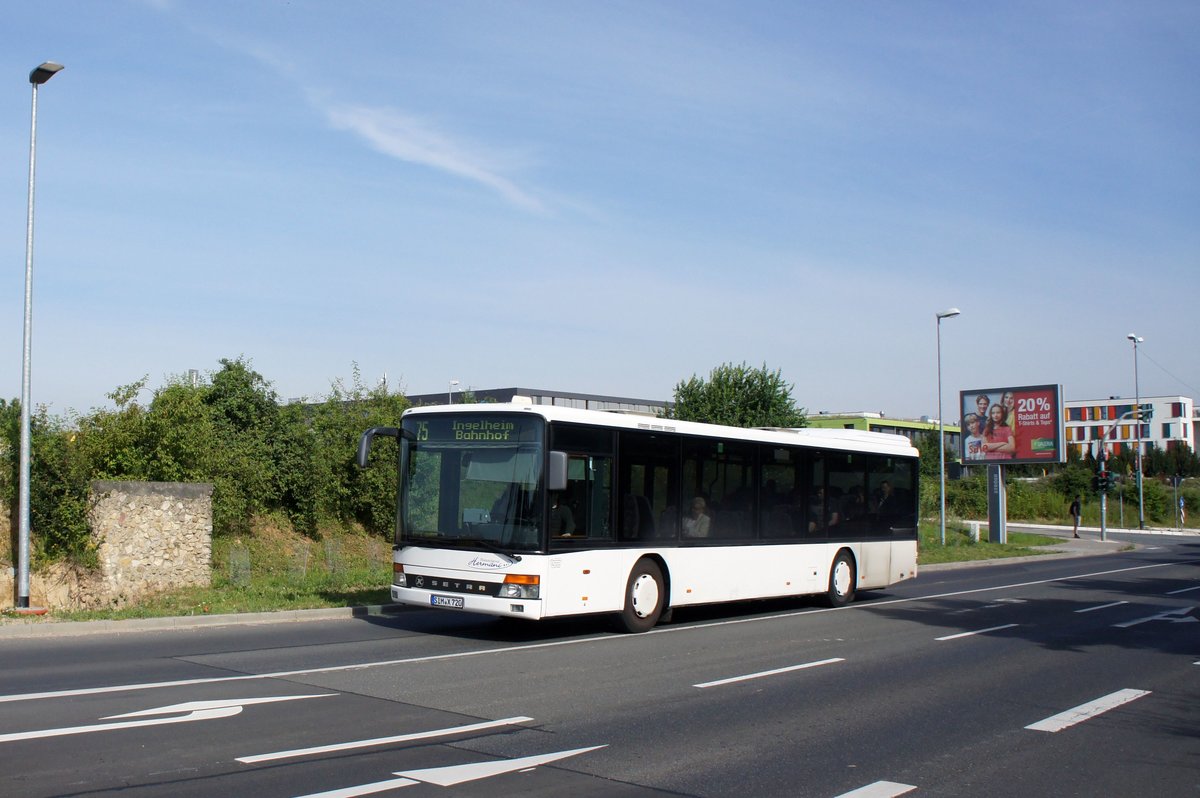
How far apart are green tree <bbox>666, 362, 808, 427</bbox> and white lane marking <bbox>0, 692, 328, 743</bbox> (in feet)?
127

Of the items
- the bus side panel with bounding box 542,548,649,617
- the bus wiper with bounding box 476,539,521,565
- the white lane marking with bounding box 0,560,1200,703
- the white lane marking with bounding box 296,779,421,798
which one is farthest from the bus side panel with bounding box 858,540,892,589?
the white lane marking with bounding box 296,779,421,798

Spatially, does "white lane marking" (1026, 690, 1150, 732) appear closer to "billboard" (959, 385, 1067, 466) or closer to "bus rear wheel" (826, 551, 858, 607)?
"bus rear wheel" (826, 551, 858, 607)

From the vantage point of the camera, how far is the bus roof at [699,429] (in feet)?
46.0

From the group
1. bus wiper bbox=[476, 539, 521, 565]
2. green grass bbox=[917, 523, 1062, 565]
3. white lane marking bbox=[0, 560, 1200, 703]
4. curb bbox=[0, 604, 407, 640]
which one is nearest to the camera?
white lane marking bbox=[0, 560, 1200, 703]

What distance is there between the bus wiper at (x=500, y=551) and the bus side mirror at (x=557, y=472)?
0.93 meters

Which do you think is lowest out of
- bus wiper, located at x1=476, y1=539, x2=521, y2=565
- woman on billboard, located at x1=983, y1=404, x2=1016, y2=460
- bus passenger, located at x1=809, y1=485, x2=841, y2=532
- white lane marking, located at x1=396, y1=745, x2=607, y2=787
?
white lane marking, located at x1=396, y1=745, x2=607, y2=787

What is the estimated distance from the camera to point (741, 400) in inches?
1892

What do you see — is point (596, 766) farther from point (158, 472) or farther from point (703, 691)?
point (158, 472)

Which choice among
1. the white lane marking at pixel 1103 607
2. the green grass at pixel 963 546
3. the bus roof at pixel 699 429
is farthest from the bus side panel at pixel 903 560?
the green grass at pixel 963 546

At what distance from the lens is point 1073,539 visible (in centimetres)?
5388

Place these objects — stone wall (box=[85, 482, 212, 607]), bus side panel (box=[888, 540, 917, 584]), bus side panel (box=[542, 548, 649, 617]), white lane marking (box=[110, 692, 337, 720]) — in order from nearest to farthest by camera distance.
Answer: white lane marking (box=[110, 692, 337, 720]) < bus side panel (box=[542, 548, 649, 617]) < stone wall (box=[85, 482, 212, 607]) < bus side panel (box=[888, 540, 917, 584])

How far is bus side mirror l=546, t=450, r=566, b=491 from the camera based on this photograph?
13219 mm

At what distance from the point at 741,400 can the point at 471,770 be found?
136ft

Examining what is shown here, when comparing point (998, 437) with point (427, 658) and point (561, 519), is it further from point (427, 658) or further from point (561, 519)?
point (427, 658)
